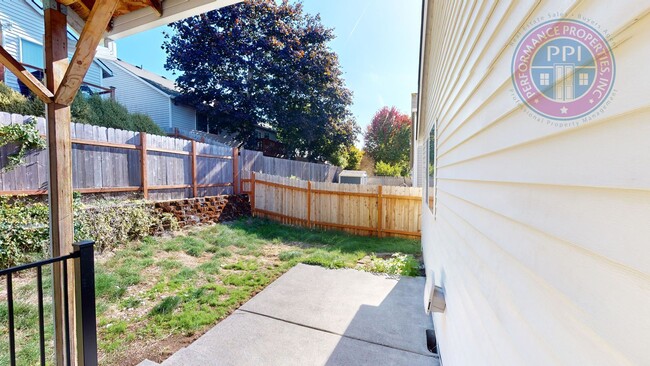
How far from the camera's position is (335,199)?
303 inches

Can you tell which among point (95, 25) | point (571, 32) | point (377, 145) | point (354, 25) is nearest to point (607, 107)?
point (571, 32)

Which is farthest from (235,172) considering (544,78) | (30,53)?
(544,78)

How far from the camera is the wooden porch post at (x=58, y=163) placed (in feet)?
6.75

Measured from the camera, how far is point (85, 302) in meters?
1.86

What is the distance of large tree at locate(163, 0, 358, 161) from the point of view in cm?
1434

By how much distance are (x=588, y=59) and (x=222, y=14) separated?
56.6 ft

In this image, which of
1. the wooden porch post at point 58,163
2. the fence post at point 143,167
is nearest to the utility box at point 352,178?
the fence post at point 143,167

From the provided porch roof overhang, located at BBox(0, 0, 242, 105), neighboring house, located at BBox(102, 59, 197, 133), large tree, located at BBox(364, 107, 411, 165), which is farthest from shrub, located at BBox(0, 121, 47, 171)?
large tree, located at BBox(364, 107, 411, 165)

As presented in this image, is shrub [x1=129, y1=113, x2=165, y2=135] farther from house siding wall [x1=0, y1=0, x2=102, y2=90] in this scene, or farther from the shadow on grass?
the shadow on grass

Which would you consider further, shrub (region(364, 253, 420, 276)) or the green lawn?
shrub (region(364, 253, 420, 276))

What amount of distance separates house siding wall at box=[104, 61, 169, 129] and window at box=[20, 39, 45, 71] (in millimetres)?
3988

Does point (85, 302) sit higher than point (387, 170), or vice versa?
point (387, 170)

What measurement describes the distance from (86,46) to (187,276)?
341 cm

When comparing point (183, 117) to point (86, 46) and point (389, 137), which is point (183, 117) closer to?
point (86, 46)
